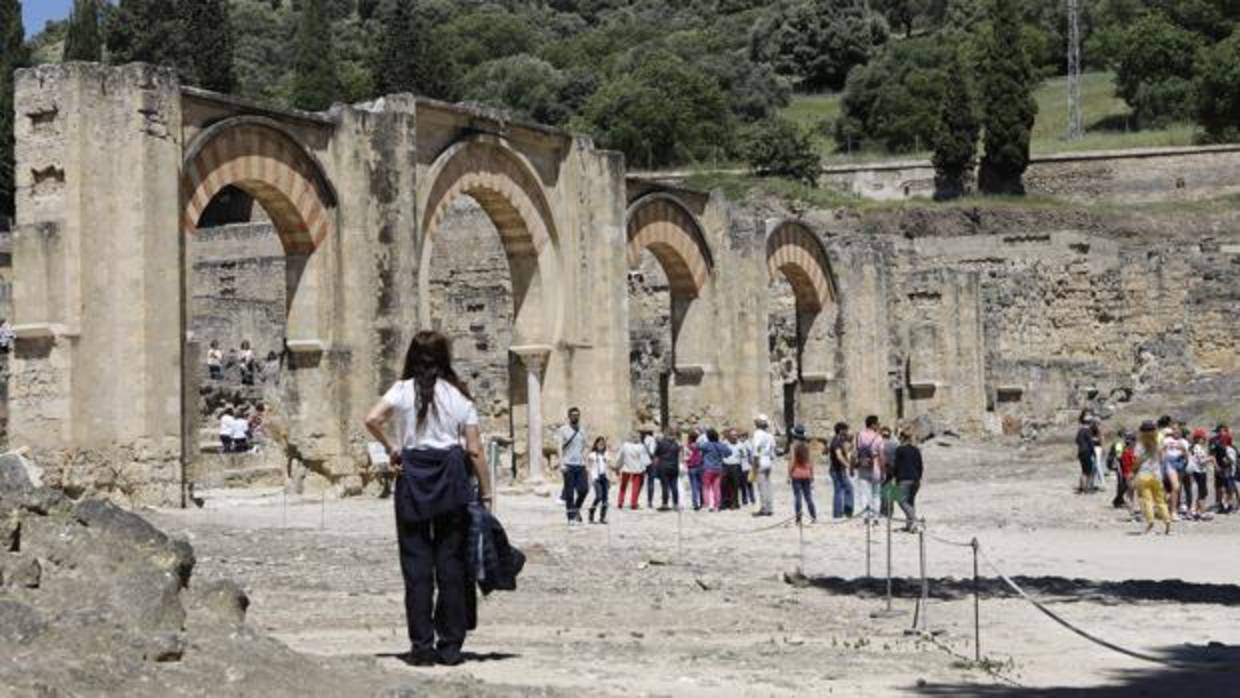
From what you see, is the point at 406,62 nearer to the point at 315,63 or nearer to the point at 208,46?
the point at 315,63

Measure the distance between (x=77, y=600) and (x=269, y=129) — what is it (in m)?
13.3

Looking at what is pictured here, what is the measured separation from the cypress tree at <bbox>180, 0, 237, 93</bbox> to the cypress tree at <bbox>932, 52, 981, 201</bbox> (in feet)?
73.8

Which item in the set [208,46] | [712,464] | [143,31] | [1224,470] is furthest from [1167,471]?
[143,31]

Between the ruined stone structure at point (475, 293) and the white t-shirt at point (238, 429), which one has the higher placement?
the ruined stone structure at point (475, 293)

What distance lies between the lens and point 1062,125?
232 feet

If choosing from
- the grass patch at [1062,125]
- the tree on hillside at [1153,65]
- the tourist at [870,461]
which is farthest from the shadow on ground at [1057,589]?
the tree on hillside at [1153,65]

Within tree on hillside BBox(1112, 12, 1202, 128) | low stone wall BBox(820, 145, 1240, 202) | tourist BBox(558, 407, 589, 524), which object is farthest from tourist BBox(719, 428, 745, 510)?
tree on hillside BBox(1112, 12, 1202, 128)

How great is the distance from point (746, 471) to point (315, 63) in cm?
4332

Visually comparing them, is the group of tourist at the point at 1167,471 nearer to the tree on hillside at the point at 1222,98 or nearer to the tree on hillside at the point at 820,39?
the tree on hillside at the point at 1222,98

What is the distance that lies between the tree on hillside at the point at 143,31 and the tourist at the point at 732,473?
44.4 meters

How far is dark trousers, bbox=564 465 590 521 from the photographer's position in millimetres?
17938

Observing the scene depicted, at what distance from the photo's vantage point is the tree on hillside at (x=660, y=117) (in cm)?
6494

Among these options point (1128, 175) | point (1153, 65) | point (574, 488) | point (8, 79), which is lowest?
point (574, 488)

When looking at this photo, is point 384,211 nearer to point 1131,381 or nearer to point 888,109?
point 1131,381
